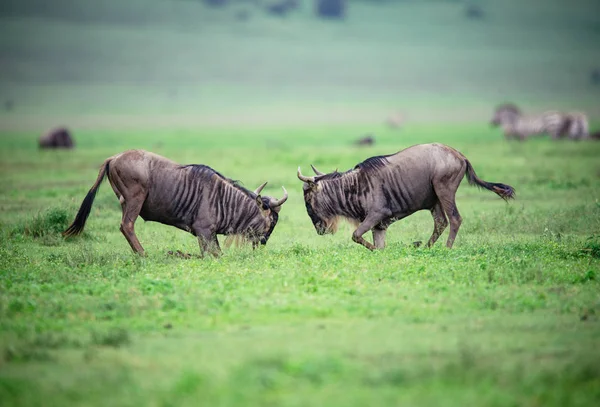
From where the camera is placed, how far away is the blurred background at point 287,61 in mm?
60531

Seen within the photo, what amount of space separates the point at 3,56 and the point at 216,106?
63.0ft

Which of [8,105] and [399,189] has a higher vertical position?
[399,189]

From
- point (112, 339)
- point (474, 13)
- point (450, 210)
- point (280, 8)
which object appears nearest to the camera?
point (112, 339)

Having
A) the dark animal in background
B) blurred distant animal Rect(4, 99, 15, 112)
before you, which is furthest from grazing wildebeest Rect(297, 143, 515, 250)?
the dark animal in background

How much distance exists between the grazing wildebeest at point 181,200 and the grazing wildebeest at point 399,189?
90cm

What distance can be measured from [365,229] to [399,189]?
69cm

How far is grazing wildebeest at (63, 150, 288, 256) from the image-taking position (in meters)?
11.2

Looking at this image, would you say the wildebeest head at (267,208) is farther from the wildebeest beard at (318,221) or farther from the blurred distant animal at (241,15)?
the blurred distant animal at (241,15)

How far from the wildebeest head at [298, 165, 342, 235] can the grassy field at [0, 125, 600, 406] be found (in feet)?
1.42

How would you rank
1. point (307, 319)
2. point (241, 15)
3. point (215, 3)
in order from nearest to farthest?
point (307, 319) < point (241, 15) < point (215, 3)

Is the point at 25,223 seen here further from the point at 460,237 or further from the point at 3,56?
the point at 3,56

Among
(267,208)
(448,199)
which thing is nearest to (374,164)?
(448,199)

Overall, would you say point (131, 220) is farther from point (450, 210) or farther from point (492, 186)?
point (492, 186)

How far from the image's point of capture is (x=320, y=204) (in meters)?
11.9
